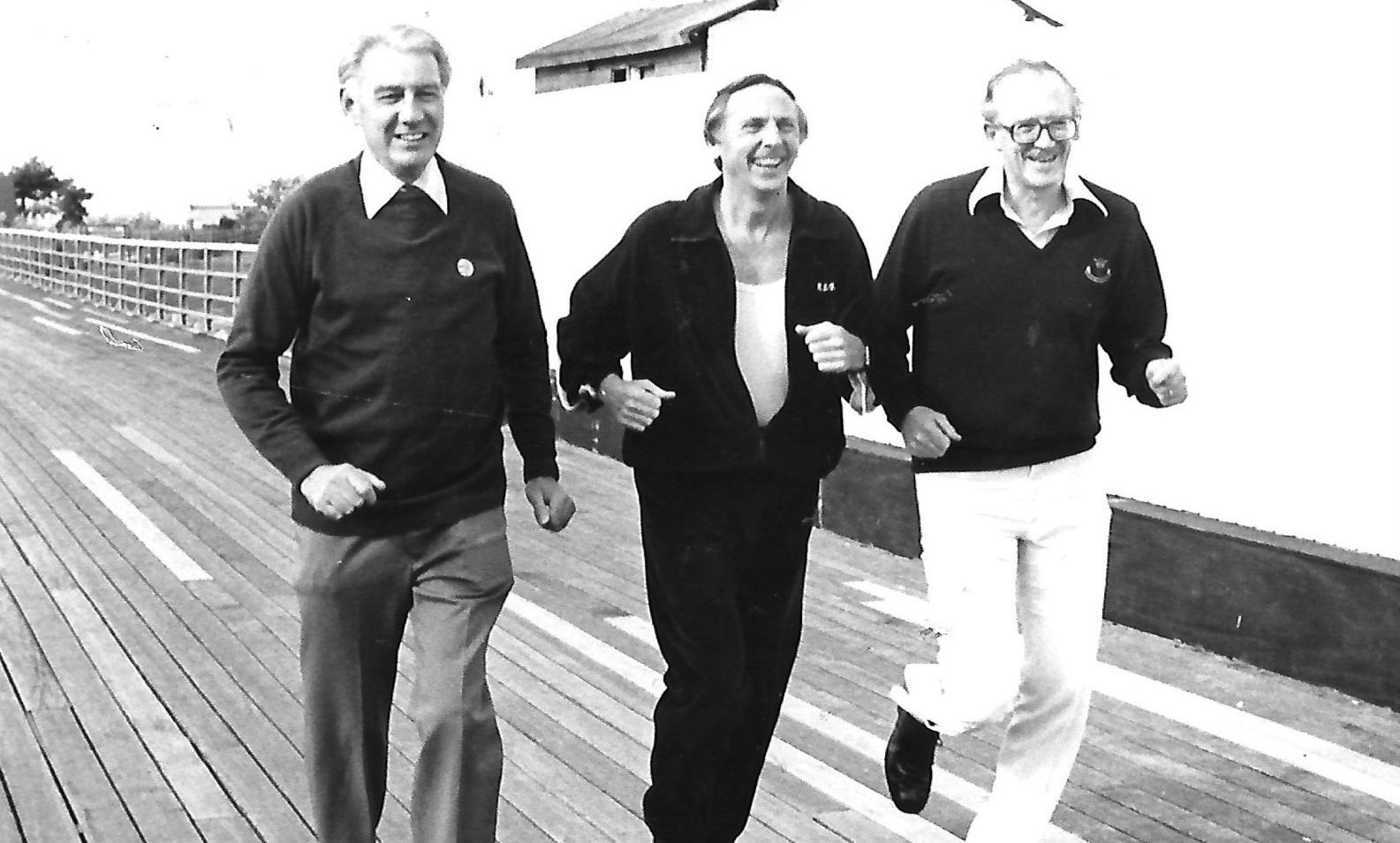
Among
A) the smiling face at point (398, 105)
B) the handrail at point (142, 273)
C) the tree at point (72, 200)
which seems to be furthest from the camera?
the tree at point (72, 200)

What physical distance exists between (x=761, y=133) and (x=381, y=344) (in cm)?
77

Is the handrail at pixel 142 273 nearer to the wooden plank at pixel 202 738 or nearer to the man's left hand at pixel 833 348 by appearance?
the wooden plank at pixel 202 738

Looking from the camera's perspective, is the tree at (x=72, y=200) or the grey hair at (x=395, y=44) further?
the tree at (x=72, y=200)

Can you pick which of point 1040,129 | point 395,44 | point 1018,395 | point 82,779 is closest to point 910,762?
point 1018,395

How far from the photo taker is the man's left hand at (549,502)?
347 centimetres

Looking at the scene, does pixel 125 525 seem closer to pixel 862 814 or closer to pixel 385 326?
pixel 862 814

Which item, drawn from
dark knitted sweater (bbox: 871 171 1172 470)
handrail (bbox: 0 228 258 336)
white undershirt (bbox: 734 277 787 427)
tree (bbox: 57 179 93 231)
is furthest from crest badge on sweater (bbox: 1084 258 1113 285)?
tree (bbox: 57 179 93 231)

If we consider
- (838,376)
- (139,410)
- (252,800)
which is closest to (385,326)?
(838,376)

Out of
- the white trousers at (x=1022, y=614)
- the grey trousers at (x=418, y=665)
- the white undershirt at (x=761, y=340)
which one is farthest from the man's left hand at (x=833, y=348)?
the grey trousers at (x=418, y=665)

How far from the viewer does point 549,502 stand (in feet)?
11.4

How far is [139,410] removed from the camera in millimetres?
13789

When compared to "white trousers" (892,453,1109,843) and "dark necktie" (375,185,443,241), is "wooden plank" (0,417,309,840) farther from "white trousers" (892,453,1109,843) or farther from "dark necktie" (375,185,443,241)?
"dark necktie" (375,185,443,241)

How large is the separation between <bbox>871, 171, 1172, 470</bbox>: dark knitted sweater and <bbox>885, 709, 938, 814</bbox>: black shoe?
1.94 feet

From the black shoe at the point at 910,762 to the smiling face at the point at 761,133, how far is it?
1.20 metres
